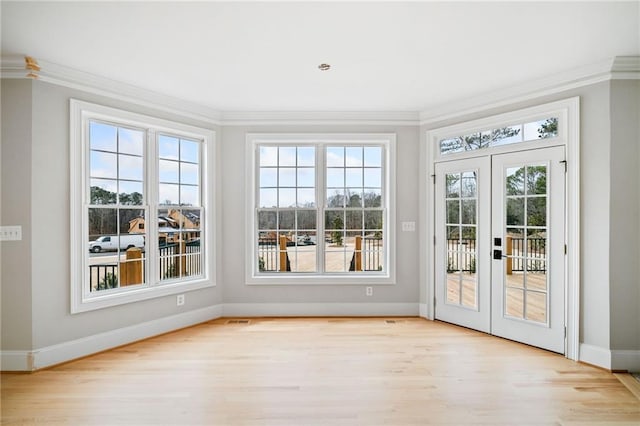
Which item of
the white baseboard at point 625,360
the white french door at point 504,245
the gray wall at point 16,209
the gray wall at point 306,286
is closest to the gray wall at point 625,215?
the white baseboard at point 625,360

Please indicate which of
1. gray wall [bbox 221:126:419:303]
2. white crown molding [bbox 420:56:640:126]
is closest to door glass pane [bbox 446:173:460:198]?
→ gray wall [bbox 221:126:419:303]

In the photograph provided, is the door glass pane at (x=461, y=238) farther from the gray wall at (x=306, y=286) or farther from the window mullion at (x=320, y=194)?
the window mullion at (x=320, y=194)

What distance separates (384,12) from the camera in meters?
2.43

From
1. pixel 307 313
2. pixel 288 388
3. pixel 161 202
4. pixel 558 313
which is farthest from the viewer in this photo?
pixel 307 313

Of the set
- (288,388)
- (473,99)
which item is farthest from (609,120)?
(288,388)

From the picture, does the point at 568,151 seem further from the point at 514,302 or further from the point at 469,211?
the point at 514,302

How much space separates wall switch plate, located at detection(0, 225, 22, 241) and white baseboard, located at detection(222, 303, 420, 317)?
244 centimetres

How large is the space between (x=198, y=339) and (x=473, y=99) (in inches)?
166

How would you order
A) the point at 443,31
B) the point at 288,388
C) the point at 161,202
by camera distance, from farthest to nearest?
the point at 161,202 → the point at 288,388 → the point at 443,31

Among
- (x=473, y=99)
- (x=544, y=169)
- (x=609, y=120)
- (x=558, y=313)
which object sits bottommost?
(x=558, y=313)

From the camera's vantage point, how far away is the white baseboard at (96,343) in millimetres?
3197

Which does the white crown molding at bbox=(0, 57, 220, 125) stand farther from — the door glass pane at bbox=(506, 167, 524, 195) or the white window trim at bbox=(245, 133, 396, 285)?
the door glass pane at bbox=(506, 167, 524, 195)

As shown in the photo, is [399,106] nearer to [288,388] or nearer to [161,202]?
[161,202]

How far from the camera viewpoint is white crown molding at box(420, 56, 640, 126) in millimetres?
3174
